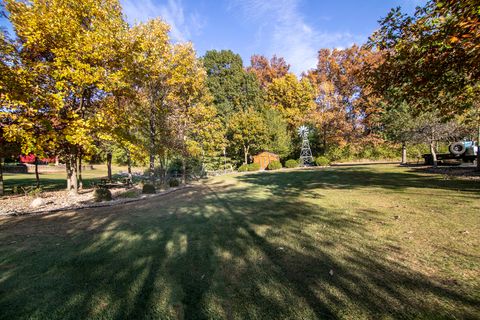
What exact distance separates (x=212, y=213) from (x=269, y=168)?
24.7 meters

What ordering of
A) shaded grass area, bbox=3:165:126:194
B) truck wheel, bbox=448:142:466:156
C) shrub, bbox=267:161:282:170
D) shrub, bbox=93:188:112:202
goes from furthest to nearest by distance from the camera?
shrub, bbox=267:161:282:170 → truck wheel, bbox=448:142:466:156 → shaded grass area, bbox=3:165:126:194 → shrub, bbox=93:188:112:202

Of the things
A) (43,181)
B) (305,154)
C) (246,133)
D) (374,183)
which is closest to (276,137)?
(305,154)

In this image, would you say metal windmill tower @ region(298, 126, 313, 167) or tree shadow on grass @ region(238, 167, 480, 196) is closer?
tree shadow on grass @ region(238, 167, 480, 196)

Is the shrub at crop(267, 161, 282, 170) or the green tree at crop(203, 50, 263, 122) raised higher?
the green tree at crop(203, 50, 263, 122)

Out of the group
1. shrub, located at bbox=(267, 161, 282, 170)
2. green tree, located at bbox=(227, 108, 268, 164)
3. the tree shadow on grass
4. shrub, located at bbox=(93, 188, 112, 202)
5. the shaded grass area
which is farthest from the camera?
green tree, located at bbox=(227, 108, 268, 164)

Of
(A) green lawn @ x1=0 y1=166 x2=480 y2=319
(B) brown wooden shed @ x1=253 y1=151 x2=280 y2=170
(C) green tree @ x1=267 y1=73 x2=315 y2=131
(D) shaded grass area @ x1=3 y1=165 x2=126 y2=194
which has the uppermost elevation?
(C) green tree @ x1=267 y1=73 x2=315 y2=131

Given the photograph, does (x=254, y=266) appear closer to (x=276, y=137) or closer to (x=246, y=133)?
(x=246, y=133)

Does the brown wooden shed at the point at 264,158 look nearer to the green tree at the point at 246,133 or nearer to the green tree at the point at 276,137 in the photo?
the green tree at the point at 246,133

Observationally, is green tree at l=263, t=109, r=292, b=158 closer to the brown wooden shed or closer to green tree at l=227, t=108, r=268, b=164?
green tree at l=227, t=108, r=268, b=164

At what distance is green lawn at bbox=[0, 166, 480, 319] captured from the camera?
2.54 metres

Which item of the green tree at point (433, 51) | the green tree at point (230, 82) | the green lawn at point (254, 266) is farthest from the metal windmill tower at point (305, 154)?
the green lawn at point (254, 266)

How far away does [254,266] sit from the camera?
3.49 metres

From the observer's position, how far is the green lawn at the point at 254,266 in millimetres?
2537

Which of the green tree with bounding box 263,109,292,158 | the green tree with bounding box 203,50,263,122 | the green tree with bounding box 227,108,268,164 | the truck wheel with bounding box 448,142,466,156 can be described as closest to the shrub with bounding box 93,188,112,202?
the green tree with bounding box 227,108,268,164
